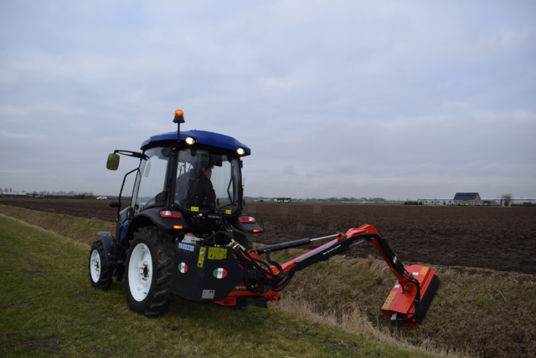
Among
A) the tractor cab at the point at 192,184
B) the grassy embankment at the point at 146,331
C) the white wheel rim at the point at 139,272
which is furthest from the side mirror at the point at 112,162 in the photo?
the grassy embankment at the point at 146,331

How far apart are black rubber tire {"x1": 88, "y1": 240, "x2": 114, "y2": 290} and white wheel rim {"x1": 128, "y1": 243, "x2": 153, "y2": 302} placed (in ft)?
3.84

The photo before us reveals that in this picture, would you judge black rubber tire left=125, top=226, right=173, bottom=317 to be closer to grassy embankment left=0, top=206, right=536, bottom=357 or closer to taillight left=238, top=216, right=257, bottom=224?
grassy embankment left=0, top=206, right=536, bottom=357

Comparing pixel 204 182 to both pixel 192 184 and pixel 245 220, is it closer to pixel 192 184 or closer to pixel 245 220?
pixel 192 184

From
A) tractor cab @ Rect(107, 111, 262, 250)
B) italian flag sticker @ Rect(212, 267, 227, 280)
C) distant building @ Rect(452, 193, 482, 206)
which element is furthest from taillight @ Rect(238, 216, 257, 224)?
distant building @ Rect(452, 193, 482, 206)

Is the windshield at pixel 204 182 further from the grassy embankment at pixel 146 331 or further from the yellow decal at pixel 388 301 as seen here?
the yellow decal at pixel 388 301

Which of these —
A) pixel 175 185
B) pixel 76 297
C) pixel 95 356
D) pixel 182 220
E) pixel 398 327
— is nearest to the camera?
pixel 95 356

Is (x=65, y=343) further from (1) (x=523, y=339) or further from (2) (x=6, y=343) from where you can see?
(1) (x=523, y=339)

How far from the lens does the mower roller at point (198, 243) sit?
4234 millimetres

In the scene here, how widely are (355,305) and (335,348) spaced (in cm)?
369

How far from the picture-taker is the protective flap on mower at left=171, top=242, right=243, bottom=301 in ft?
13.4

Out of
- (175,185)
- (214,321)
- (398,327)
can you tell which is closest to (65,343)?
(214,321)

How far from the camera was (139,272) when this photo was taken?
5.05m

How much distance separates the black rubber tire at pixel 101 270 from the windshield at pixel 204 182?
2133mm

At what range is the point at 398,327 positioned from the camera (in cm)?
635
